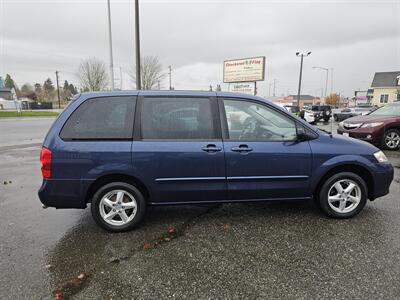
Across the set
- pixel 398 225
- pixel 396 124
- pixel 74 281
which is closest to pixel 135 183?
pixel 74 281

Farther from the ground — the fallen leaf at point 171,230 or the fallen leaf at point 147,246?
the fallen leaf at point 171,230

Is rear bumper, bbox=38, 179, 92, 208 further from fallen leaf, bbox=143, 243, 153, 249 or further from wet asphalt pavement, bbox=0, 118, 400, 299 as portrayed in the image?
fallen leaf, bbox=143, 243, 153, 249

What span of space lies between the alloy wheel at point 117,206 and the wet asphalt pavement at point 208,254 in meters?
0.18

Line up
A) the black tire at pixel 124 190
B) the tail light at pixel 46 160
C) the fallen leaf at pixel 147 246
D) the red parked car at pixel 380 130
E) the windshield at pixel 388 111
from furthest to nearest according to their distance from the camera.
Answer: the windshield at pixel 388 111 → the red parked car at pixel 380 130 → the black tire at pixel 124 190 → the tail light at pixel 46 160 → the fallen leaf at pixel 147 246

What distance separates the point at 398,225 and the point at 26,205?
17.8ft

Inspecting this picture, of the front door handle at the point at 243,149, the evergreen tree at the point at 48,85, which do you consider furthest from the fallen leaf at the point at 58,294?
the evergreen tree at the point at 48,85

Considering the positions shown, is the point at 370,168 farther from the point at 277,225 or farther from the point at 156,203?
the point at 156,203

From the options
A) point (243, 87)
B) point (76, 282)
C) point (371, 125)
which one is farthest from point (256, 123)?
point (243, 87)

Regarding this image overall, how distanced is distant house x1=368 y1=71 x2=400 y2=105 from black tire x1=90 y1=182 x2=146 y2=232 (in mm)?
67009

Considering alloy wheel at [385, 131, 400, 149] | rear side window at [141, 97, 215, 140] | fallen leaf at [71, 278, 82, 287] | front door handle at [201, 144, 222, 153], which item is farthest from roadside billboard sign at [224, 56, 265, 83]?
fallen leaf at [71, 278, 82, 287]

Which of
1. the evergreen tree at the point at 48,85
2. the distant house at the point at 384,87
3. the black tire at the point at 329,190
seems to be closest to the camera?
the black tire at the point at 329,190

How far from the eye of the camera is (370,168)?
154 inches

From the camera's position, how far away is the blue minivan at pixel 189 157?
346 centimetres

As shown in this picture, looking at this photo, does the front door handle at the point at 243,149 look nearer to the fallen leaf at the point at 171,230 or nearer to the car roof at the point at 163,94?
the car roof at the point at 163,94
